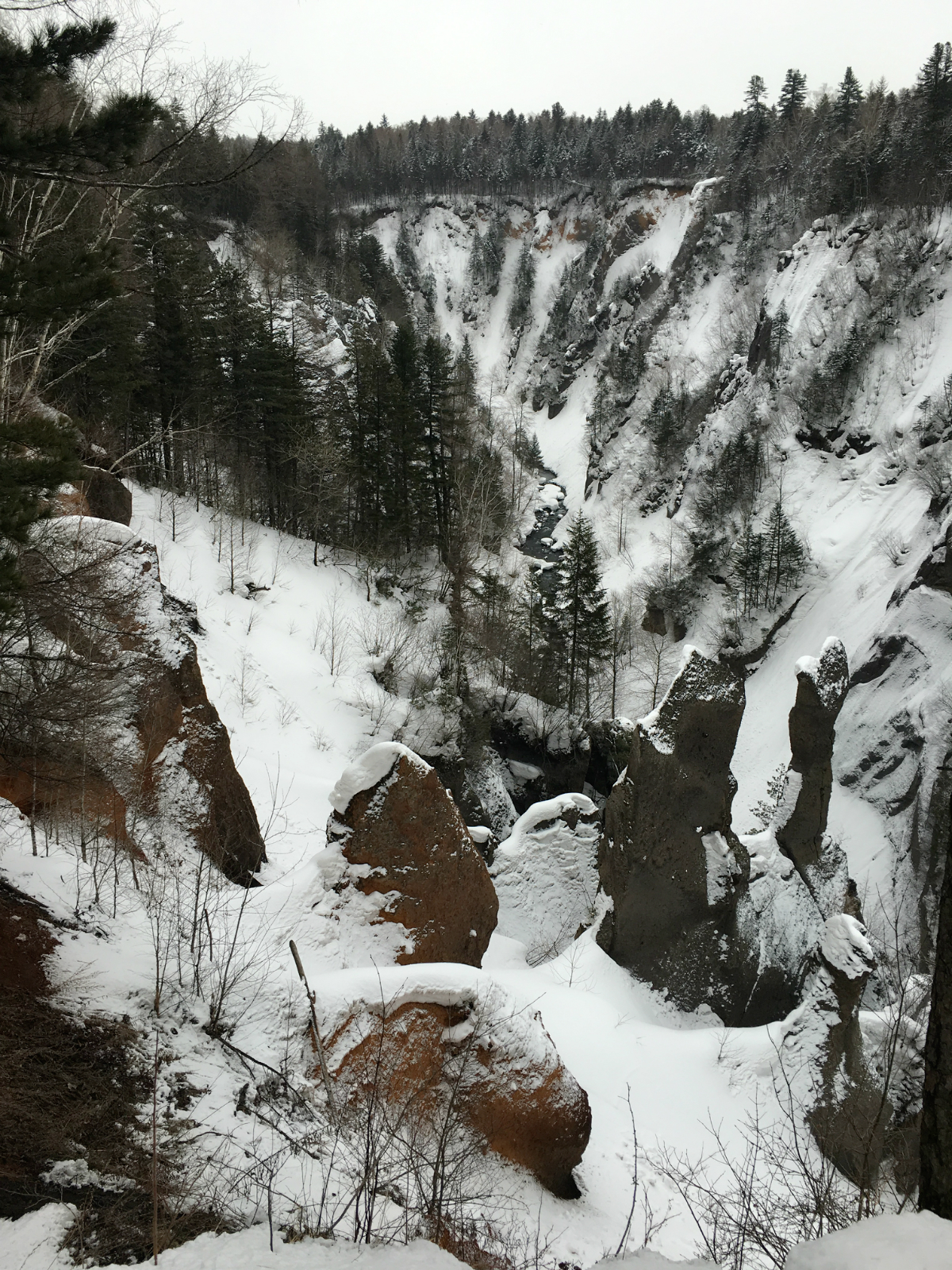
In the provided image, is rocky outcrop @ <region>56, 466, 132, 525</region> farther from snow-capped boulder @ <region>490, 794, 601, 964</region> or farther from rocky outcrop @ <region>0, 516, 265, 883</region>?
snow-capped boulder @ <region>490, 794, 601, 964</region>

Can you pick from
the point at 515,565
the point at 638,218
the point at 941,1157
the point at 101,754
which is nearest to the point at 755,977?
the point at 941,1157

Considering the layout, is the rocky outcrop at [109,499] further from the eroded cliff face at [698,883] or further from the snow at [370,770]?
the eroded cliff face at [698,883]

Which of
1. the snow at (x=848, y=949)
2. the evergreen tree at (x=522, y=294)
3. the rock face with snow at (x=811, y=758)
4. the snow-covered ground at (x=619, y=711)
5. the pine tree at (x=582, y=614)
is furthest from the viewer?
the evergreen tree at (x=522, y=294)

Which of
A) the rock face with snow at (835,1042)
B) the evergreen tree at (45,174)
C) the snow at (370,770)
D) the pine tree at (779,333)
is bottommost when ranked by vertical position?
the rock face with snow at (835,1042)

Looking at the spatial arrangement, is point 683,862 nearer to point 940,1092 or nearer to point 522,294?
point 940,1092

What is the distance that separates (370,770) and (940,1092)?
7013mm

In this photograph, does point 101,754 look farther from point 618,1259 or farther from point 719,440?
point 719,440

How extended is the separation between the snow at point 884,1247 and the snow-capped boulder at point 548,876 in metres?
11.8

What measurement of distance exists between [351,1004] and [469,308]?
78.2 meters

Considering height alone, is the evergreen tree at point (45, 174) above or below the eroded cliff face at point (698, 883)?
above

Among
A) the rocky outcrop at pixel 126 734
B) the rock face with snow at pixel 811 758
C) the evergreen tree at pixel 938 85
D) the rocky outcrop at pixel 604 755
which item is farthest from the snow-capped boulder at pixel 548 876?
the evergreen tree at pixel 938 85

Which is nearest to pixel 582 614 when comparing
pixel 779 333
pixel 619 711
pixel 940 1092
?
pixel 619 711

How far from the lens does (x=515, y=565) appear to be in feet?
126

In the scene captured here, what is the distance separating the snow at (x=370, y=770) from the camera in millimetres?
8883
